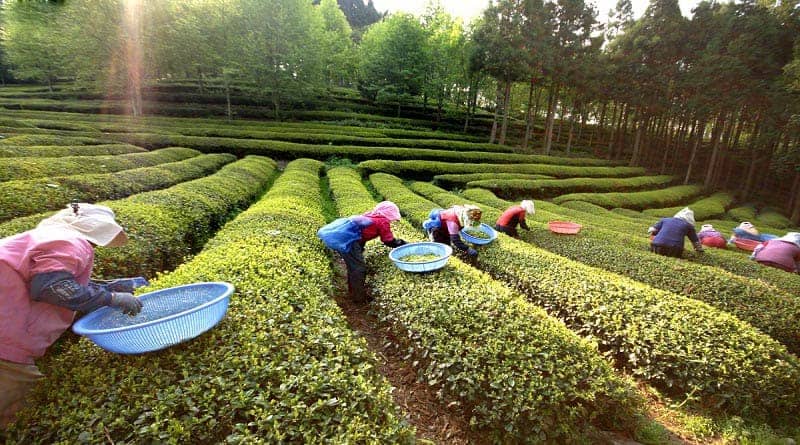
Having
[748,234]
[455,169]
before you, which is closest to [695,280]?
[748,234]

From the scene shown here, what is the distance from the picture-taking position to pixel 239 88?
3662 cm

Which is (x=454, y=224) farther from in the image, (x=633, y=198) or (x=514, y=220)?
(x=633, y=198)

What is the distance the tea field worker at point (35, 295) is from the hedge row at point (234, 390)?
0.70ft

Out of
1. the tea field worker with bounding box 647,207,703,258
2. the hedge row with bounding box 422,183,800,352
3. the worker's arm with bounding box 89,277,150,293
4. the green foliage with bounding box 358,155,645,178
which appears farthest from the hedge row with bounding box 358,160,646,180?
the worker's arm with bounding box 89,277,150,293

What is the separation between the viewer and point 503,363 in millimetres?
3381

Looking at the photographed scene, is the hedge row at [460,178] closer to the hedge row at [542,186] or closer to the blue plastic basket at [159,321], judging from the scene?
the hedge row at [542,186]

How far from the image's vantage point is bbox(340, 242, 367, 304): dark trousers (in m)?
5.44

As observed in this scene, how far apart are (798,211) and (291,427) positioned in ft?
98.2

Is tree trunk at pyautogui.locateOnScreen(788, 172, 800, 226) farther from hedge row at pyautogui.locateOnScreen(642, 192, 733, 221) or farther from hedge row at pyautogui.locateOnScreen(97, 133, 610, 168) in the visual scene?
hedge row at pyautogui.locateOnScreen(97, 133, 610, 168)

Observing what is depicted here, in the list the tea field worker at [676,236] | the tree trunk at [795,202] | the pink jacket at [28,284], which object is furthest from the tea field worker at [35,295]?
→ the tree trunk at [795,202]

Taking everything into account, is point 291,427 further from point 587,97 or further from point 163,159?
point 587,97

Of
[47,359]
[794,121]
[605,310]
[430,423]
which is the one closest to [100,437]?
[47,359]

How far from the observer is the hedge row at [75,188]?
19.2 feet

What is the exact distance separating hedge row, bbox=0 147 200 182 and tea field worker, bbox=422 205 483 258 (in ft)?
30.6
